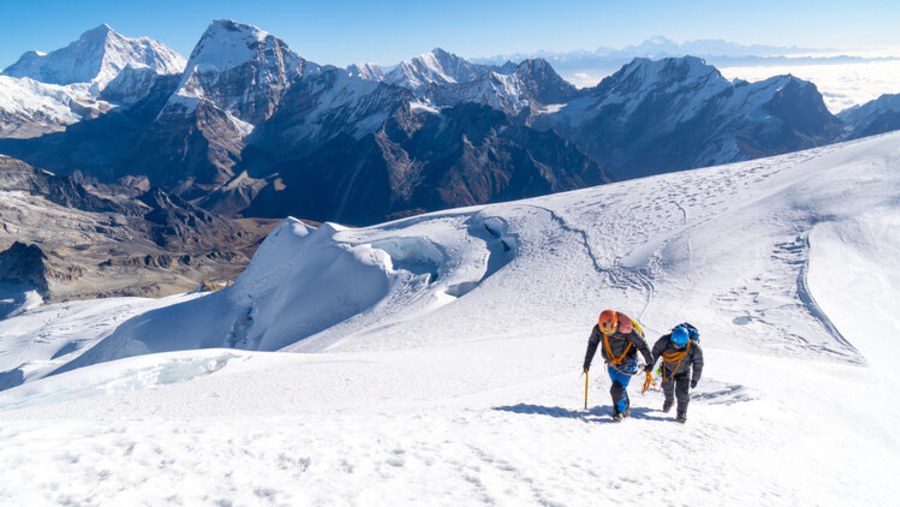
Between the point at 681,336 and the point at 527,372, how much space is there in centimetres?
622

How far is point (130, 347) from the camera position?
43.7 meters

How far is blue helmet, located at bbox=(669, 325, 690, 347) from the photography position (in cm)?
1139

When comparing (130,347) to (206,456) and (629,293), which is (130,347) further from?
(206,456)

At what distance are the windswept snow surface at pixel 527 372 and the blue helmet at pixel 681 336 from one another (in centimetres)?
172

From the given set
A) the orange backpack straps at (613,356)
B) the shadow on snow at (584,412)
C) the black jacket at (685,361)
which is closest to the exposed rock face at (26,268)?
the shadow on snow at (584,412)

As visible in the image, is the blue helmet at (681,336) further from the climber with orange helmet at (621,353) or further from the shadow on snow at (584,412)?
the shadow on snow at (584,412)

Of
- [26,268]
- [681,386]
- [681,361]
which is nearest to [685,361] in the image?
[681,361]

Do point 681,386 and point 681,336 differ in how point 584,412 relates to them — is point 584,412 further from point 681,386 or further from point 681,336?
point 681,336

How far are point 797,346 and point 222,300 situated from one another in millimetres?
44555

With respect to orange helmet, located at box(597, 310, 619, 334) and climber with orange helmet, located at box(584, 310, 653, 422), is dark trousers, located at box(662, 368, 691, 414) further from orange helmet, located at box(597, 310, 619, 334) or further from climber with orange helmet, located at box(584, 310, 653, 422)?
orange helmet, located at box(597, 310, 619, 334)

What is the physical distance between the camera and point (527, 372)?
54.9ft

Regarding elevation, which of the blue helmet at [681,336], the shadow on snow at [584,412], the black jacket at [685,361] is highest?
the blue helmet at [681,336]

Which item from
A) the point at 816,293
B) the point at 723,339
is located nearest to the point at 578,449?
the point at 723,339

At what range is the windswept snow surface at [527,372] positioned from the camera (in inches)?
315
